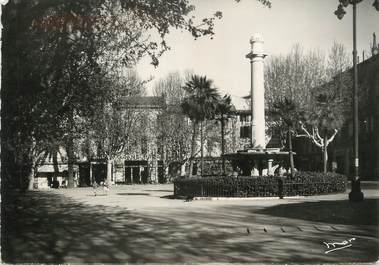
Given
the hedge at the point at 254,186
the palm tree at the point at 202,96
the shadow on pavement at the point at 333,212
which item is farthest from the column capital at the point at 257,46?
the shadow on pavement at the point at 333,212

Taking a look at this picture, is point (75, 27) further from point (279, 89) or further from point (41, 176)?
point (41, 176)

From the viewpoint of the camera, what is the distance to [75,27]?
10328 millimetres

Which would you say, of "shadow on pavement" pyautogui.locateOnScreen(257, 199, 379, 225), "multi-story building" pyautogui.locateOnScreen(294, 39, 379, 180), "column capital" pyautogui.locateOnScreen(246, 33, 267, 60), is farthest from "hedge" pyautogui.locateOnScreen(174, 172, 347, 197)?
"multi-story building" pyautogui.locateOnScreen(294, 39, 379, 180)

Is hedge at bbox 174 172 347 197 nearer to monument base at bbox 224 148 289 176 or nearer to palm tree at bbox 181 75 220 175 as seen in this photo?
monument base at bbox 224 148 289 176

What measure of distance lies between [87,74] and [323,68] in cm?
3439

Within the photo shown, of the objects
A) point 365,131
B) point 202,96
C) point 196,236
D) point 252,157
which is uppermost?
point 202,96

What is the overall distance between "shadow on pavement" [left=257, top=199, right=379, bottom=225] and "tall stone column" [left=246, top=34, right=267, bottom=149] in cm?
1262

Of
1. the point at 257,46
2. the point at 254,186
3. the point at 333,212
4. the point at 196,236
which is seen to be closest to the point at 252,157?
the point at 254,186

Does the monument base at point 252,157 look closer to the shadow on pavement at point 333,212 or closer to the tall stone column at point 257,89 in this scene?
the tall stone column at point 257,89

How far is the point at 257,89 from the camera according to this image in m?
33.0

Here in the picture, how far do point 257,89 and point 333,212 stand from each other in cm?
1641

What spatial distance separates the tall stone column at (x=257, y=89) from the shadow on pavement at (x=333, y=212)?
12621 mm

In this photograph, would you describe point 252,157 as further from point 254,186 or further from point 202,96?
point 202,96

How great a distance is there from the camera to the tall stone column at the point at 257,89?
32562 millimetres
